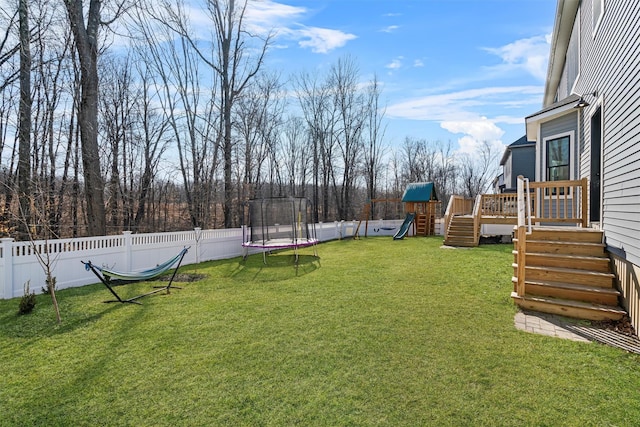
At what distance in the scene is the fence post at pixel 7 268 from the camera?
17.3 ft

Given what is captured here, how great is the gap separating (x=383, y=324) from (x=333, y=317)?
2.30ft

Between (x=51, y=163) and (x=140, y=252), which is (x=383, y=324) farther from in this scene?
(x=51, y=163)

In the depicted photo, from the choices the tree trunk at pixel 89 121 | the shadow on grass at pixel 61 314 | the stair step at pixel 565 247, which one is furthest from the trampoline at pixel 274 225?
the stair step at pixel 565 247

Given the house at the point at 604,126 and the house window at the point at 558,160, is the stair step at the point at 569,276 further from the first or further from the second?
the house window at the point at 558,160

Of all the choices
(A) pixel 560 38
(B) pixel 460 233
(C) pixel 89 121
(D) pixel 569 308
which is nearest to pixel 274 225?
(C) pixel 89 121

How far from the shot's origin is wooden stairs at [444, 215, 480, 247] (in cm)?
1142

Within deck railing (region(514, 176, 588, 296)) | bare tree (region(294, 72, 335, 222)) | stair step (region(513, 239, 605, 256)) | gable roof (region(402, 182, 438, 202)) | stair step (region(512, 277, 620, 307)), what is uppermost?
bare tree (region(294, 72, 335, 222))

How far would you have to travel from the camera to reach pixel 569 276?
4.66 metres

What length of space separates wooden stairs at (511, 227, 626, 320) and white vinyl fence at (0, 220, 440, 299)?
22.6 ft

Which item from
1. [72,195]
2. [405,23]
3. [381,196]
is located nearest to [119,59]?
[72,195]

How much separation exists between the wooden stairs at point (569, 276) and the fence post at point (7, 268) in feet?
26.3

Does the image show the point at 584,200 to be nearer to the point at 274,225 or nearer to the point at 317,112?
the point at 274,225

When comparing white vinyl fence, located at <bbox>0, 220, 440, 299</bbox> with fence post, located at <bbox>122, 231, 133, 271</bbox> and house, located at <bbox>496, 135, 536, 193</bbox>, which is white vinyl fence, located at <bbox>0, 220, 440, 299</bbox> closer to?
fence post, located at <bbox>122, 231, 133, 271</bbox>

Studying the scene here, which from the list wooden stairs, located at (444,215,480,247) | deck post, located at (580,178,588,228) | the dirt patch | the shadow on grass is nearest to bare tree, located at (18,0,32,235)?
the shadow on grass
